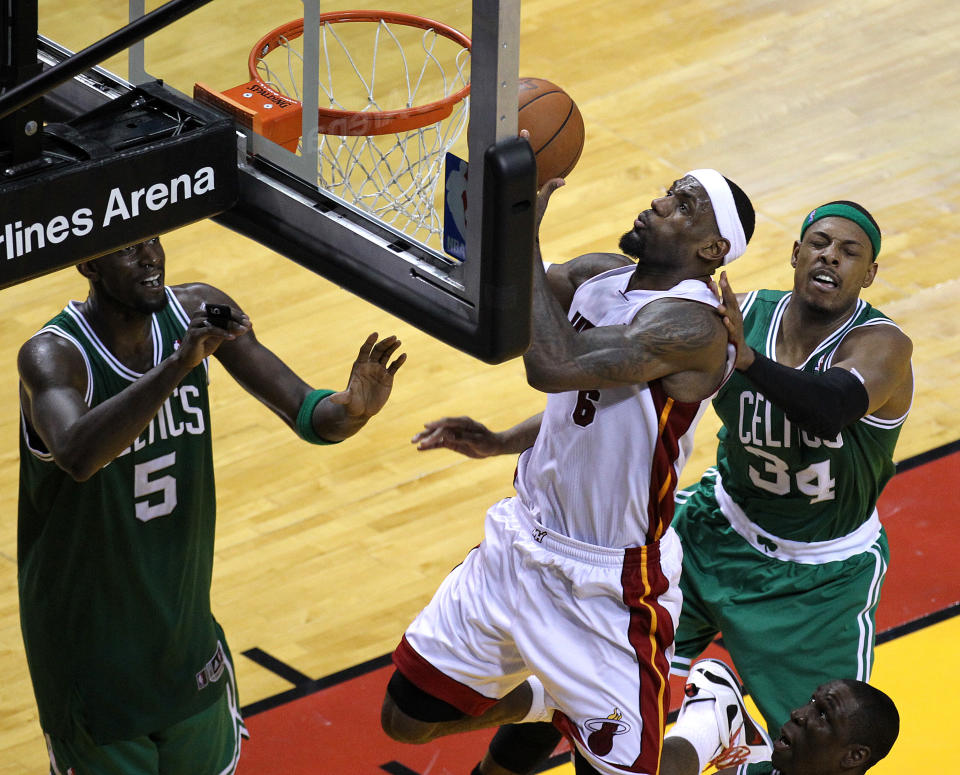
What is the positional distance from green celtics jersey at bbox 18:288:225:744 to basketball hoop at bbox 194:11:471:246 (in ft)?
2.69

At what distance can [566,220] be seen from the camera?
28.2 feet

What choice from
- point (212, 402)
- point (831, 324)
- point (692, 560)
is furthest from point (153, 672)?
point (212, 402)

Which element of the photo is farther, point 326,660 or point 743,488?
point 326,660

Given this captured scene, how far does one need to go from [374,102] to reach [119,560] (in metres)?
1.30

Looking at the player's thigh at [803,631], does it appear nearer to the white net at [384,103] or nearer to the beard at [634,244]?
the beard at [634,244]

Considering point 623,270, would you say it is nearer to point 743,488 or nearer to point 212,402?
point 743,488

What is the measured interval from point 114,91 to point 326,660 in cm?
296

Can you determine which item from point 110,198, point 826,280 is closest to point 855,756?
point 826,280

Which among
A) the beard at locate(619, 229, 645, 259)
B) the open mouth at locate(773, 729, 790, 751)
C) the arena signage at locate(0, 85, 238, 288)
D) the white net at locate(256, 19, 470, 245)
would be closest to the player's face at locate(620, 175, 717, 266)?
the beard at locate(619, 229, 645, 259)

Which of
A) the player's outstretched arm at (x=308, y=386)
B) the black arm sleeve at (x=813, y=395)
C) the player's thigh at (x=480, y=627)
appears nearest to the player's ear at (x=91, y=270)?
the player's outstretched arm at (x=308, y=386)

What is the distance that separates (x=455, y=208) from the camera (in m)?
3.35

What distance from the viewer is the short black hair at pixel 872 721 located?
15.9 ft

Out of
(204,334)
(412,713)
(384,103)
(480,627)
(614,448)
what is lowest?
(412,713)

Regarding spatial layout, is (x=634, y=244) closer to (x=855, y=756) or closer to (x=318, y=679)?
(x=855, y=756)
